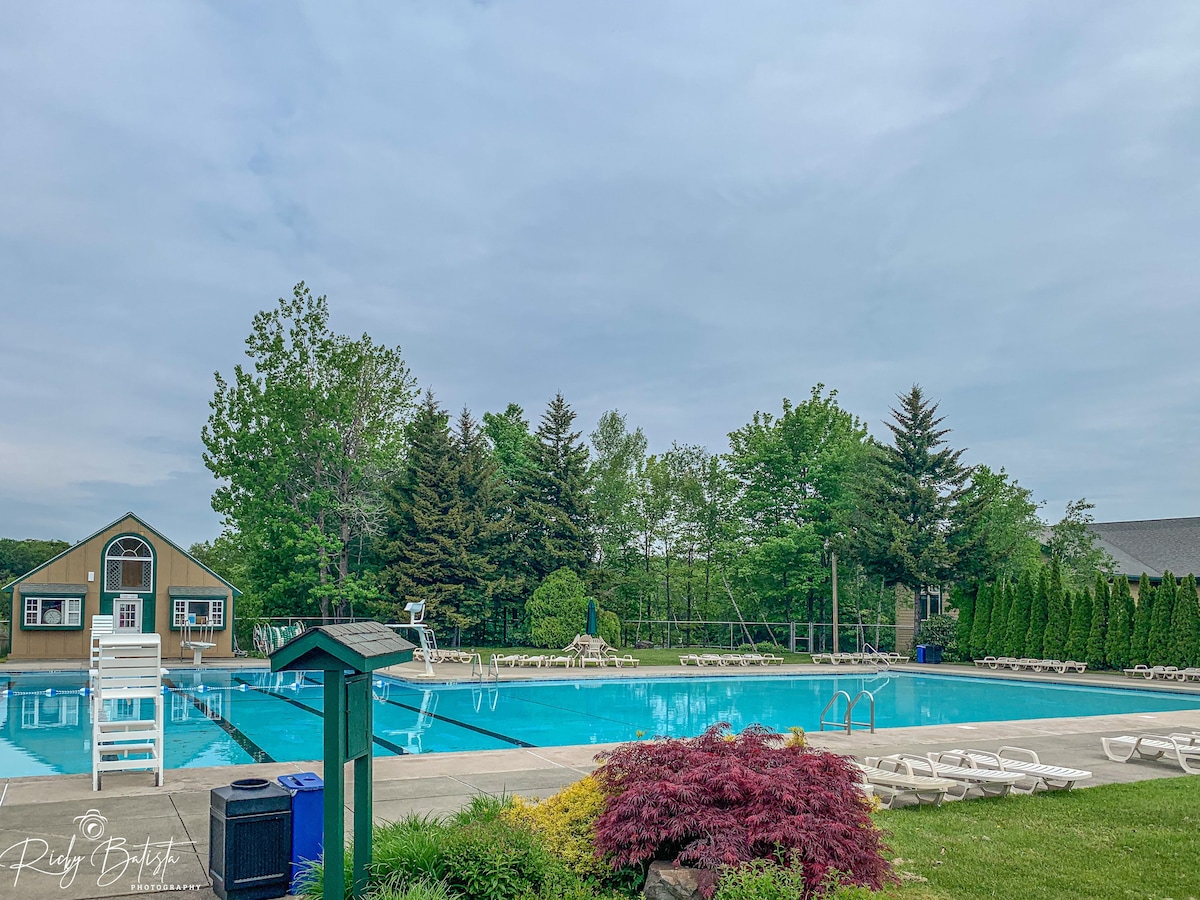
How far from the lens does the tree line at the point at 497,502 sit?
31.2 m

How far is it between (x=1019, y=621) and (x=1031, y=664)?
1.86m

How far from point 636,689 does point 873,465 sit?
49.1 feet

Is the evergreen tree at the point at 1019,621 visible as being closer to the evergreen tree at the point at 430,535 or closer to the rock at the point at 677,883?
the evergreen tree at the point at 430,535

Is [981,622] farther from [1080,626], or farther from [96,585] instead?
[96,585]

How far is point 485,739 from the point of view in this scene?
550 inches

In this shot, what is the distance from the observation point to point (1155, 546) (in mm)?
34594

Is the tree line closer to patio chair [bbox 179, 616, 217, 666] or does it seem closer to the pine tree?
the pine tree

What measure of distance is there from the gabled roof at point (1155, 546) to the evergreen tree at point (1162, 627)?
740cm

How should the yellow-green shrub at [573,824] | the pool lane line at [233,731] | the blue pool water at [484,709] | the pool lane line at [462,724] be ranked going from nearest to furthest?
the yellow-green shrub at [573,824], the pool lane line at [233,731], the blue pool water at [484,709], the pool lane line at [462,724]

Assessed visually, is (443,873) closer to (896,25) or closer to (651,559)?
(896,25)

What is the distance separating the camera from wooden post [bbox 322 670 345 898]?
448 centimetres

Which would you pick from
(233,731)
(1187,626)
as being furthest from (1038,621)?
(233,731)

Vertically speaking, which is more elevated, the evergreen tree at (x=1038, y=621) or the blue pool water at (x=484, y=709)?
the evergreen tree at (x=1038, y=621)

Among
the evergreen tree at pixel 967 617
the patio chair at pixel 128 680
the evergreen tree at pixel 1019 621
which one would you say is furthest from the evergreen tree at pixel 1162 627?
the patio chair at pixel 128 680
